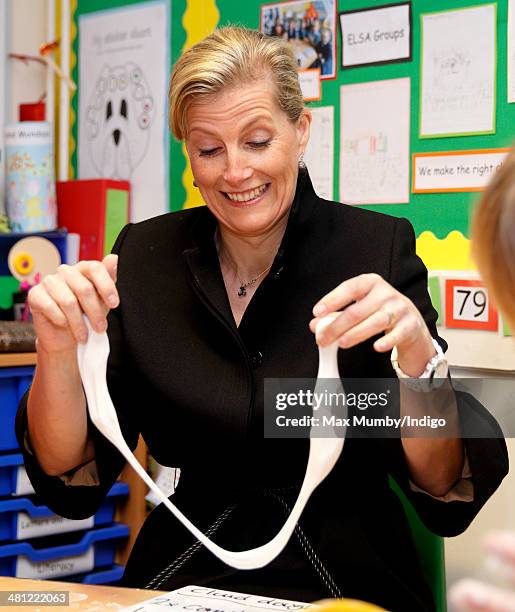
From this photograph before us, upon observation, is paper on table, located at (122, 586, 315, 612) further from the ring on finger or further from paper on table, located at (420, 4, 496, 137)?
paper on table, located at (420, 4, 496, 137)

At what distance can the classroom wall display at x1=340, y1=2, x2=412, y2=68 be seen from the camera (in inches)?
74.8

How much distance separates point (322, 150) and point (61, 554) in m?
1.09

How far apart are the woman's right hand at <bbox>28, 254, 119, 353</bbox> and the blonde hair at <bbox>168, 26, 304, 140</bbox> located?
33cm

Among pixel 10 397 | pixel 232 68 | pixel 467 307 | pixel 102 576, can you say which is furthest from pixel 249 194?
pixel 102 576

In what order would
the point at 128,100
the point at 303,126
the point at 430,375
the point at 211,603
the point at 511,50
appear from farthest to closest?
the point at 128,100 → the point at 511,50 → the point at 303,126 → the point at 430,375 → the point at 211,603

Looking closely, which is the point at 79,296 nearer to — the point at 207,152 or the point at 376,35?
the point at 207,152

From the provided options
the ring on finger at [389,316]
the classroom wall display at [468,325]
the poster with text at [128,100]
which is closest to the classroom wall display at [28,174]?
the poster with text at [128,100]

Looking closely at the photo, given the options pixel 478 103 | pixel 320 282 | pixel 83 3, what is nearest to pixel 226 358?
pixel 320 282

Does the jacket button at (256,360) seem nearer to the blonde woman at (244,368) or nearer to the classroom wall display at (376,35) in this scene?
the blonde woman at (244,368)

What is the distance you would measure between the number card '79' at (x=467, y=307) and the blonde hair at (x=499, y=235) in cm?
103

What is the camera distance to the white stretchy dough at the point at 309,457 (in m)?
1.01

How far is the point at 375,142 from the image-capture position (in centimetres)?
196

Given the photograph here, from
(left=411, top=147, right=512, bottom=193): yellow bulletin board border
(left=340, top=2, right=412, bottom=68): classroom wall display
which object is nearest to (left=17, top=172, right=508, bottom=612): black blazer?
(left=411, top=147, right=512, bottom=193): yellow bulletin board border

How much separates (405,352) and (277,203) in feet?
1.24
